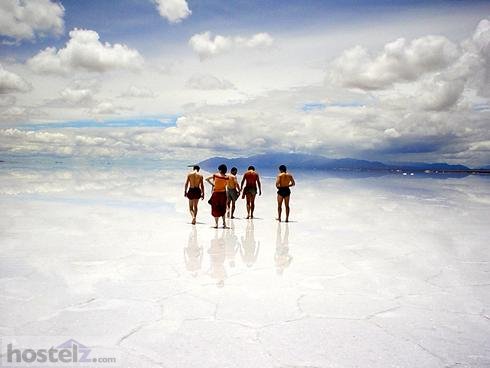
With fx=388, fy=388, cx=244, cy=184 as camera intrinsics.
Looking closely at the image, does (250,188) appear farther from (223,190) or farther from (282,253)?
(282,253)

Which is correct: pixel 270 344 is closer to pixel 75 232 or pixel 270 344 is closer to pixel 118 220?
pixel 75 232

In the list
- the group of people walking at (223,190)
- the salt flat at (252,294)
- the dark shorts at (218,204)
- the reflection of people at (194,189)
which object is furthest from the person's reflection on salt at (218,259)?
the reflection of people at (194,189)

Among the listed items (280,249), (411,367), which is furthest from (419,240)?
(411,367)

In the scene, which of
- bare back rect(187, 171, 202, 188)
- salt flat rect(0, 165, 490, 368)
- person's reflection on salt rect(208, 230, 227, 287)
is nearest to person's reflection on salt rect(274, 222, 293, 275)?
salt flat rect(0, 165, 490, 368)

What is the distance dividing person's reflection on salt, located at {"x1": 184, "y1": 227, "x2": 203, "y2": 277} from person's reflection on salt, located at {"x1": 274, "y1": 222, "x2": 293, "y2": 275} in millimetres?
1355

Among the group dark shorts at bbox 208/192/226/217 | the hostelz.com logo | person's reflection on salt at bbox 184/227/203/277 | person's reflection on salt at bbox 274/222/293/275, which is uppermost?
dark shorts at bbox 208/192/226/217

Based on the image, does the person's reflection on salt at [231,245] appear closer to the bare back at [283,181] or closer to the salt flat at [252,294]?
the salt flat at [252,294]

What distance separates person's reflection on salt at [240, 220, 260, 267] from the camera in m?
7.05

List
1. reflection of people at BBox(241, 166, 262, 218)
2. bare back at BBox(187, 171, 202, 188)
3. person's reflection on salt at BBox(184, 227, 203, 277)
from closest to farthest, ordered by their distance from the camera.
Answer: person's reflection on salt at BBox(184, 227, 203, 277) < bare back at BBox(187, 171, 202, 188) < reflection of people at BBox(241, 166, 262, 218)

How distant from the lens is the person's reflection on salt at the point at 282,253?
6670mm

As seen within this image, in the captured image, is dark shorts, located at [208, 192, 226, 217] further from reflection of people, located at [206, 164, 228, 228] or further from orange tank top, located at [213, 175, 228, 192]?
orange tank top, located at [213, 175, 228, 192]

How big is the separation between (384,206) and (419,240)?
7768 mm

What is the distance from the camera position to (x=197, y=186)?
38.5ft

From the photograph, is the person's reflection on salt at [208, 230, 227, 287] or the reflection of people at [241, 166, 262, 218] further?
the reflection of people at [241, 166, 262, 218]
